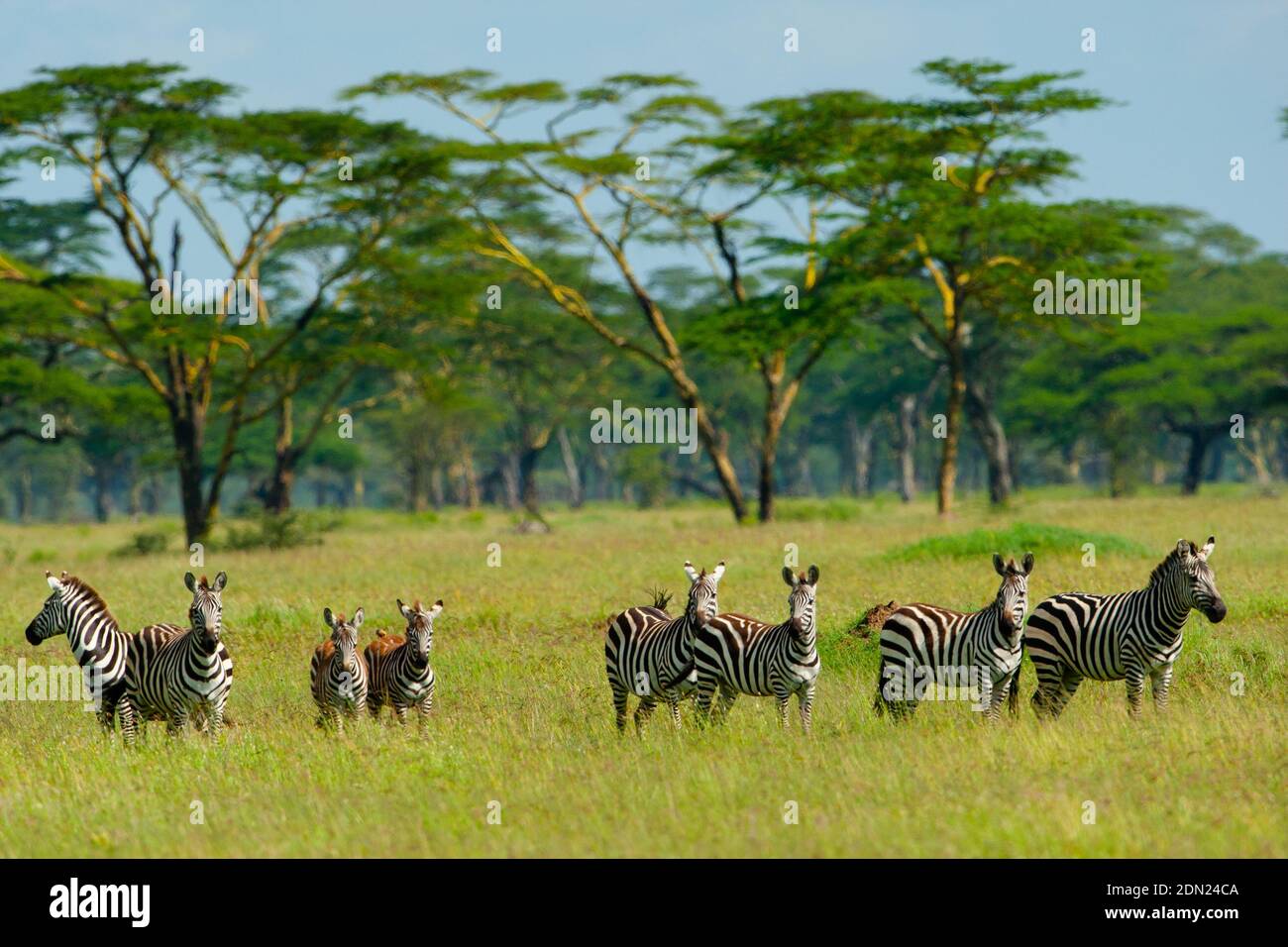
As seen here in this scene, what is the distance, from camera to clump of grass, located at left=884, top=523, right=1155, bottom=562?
21141mm

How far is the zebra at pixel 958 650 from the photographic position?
33.1 feet

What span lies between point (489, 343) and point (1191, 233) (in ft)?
Answer: 115

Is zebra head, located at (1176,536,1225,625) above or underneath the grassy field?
above

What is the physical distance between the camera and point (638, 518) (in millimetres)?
45469

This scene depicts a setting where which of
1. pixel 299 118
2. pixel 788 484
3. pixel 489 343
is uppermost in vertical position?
pixel 299 118

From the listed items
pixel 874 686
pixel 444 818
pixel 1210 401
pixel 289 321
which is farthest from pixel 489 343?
pixel 444 818

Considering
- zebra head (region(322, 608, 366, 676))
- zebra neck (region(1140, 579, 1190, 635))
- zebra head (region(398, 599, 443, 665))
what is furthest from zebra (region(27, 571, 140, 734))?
zebra neck (region(1140, 579, 1190, 635))

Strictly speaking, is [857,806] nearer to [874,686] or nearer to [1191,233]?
[874,686]

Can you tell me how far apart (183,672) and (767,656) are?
14.0 ft

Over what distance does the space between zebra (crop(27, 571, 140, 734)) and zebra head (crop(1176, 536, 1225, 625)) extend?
25.5 feet

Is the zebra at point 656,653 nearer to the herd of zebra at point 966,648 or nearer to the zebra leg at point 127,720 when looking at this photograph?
the herd of zebra at point 966,648

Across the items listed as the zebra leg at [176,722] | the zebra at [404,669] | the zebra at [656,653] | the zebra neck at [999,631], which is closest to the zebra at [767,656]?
the zebra at [656,653]

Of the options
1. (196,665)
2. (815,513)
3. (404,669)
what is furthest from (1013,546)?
(815,513)

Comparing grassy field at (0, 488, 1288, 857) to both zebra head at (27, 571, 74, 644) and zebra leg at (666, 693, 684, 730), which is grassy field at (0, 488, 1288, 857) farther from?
zebra head at (27, 571, 74, 644)
